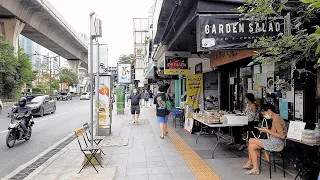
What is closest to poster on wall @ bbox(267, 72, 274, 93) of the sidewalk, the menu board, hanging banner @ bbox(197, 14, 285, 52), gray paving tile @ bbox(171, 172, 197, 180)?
the sidewalk

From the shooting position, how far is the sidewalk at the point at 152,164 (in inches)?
221

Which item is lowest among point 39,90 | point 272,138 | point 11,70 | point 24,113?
point 272,138

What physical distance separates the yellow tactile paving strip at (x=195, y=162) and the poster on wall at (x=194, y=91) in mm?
2015

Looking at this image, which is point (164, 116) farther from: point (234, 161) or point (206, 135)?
point (234, 161)

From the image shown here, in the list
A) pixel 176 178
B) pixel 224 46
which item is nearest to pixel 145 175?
pixel 176 178

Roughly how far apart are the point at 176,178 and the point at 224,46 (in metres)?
2.57

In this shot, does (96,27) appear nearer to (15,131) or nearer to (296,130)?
(296,130)

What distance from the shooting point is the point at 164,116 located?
984cm

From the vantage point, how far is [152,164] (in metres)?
6.44

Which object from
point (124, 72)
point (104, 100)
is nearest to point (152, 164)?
point (104, 100)

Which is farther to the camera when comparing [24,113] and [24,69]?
[24,69]

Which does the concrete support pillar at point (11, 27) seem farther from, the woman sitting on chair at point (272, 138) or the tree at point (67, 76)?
the woman sitting on chair at point (272, 138)

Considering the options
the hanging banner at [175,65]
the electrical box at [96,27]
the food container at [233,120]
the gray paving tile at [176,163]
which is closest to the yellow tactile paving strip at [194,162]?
the gray paving tile at [176,163]

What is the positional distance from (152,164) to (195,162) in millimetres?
962
